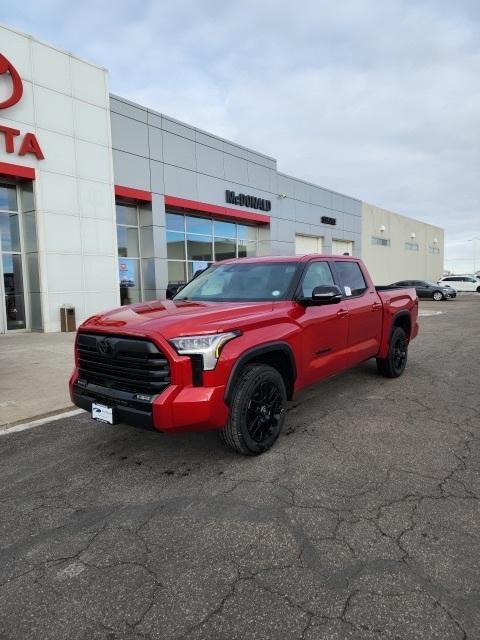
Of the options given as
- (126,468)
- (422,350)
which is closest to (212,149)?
(422,350)

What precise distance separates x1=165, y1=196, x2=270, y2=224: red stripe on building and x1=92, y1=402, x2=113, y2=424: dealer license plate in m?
15.1

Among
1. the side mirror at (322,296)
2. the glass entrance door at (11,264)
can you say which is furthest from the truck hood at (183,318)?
the glass entrance door at (11,264)

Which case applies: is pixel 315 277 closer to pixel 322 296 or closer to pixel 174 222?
pixel 322 296

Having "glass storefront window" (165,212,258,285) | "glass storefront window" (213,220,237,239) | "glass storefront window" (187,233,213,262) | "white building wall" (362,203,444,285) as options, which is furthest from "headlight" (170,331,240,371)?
"white building wall" (362,203,444,285)

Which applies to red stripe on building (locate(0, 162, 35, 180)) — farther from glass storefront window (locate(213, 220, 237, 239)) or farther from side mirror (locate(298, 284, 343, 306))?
side mirror (locate(298, 284, 343, 306))

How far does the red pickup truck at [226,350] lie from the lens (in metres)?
3.35

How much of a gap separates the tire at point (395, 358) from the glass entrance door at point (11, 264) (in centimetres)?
1136

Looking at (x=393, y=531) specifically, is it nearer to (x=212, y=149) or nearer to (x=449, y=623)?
(x=449, y=623)

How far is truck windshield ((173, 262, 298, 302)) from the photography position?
455 centimetres

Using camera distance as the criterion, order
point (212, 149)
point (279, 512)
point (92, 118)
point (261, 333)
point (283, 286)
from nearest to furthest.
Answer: point (279, 512), point (261, 333), point (283, 286), point (92, 118), point (212, 149)

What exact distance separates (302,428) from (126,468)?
185 centimetres

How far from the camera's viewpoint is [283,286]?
4.56 metres

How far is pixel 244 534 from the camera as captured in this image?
277cm

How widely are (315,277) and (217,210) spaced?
1586 centimetres
